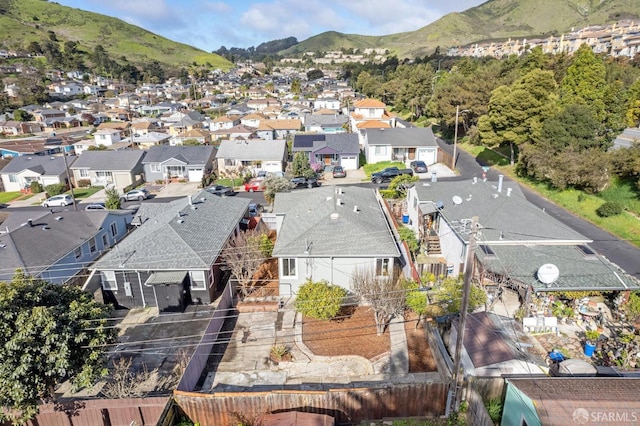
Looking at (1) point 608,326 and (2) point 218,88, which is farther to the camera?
(2) point 218,88

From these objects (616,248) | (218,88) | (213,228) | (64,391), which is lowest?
→ (64,391)

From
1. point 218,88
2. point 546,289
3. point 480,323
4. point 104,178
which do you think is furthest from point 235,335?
point 218,88

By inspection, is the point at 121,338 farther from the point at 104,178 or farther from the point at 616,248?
the point at 104,178

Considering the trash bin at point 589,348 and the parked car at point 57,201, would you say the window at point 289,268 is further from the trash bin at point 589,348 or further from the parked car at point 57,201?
the parked car at point 57,201

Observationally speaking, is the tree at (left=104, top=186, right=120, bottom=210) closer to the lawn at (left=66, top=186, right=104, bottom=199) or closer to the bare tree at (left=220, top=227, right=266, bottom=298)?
the lawn at (left=66, top=186, right=104, bottom=199)

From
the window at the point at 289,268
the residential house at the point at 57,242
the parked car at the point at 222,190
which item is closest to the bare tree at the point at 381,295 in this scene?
the window at the point at 289,268

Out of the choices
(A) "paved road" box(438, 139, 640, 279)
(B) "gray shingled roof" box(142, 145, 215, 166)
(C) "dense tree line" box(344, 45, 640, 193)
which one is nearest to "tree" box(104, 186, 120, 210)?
(B) "gray shingled roof" box(142, 145, 215, 166)

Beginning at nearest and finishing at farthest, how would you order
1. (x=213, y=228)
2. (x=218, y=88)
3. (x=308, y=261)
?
(x=308, y=261)
(x=213, y=228)
(x=218, y=88)
